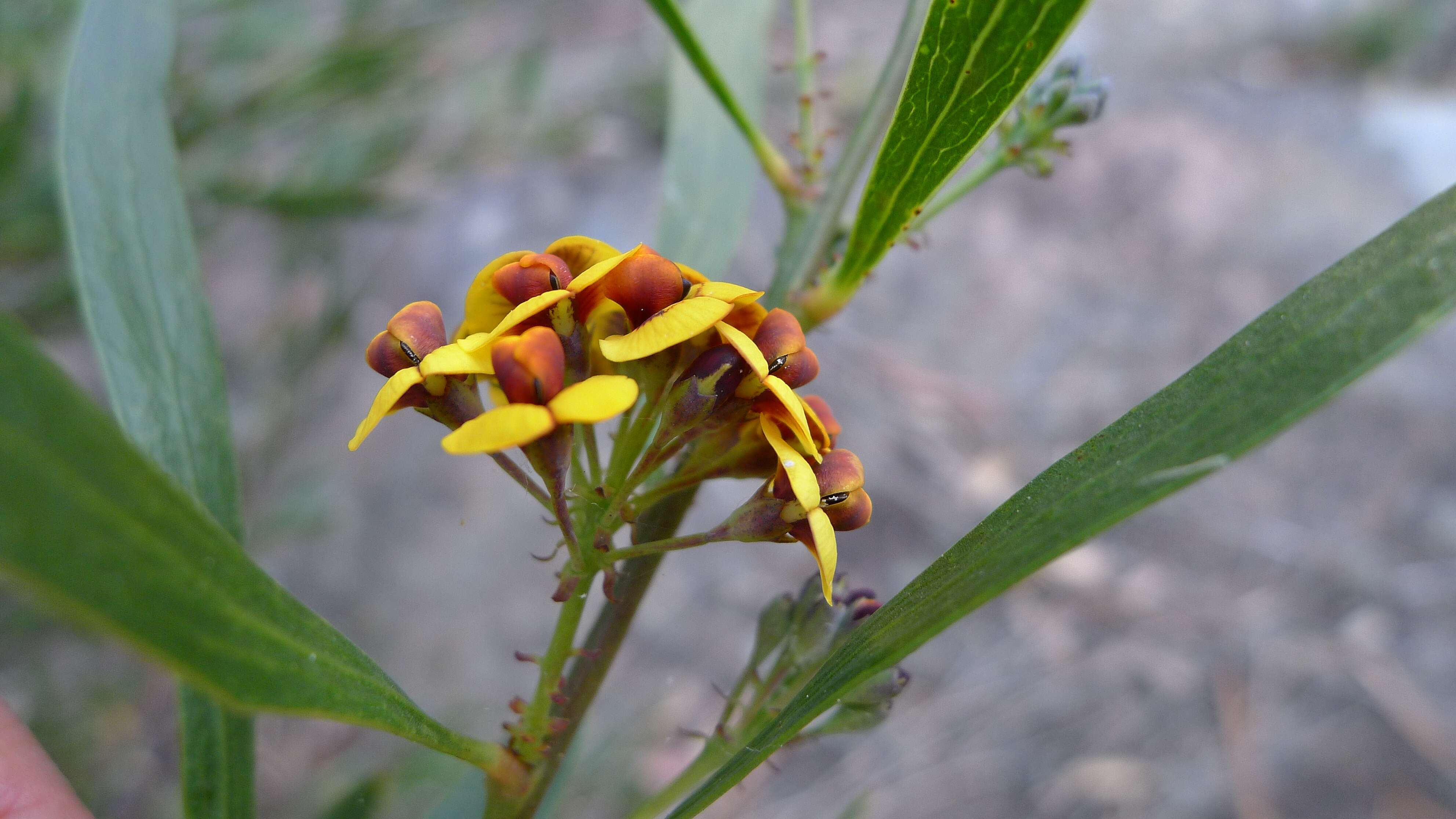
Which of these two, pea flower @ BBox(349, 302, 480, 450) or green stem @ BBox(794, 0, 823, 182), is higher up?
pea flower @ BBox(349, 302, 480, 450)

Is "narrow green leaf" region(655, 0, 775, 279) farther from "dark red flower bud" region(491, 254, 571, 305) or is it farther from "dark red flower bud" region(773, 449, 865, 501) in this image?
"dark red flower bud" region(773, 449, 865, 501)

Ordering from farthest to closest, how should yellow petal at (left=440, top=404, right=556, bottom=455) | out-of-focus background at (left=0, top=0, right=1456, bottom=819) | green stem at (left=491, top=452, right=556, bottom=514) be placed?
out-of-focus background at (left=0, top=0, right=1456, bottom=819), green stem at (left=491, top=452, right=556, bottom=514), yellow petal at (left=440, top=404, right=556, bottom=455)

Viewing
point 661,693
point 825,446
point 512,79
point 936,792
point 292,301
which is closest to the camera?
point 825,446

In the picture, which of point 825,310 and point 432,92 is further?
point 432,92


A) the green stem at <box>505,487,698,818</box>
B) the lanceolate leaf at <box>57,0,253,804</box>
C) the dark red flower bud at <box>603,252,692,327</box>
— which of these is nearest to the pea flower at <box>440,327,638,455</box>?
the dark red flower bud at <box>603,252,692,327</box>

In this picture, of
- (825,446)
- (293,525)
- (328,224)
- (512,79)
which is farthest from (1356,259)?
(512,79)

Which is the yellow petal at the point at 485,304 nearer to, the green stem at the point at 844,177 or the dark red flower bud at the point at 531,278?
the dark red flower bud at the point at 531,278

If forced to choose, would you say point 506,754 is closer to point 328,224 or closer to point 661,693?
point 661,693

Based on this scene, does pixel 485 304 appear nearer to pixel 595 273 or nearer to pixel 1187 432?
pixel 595 273
